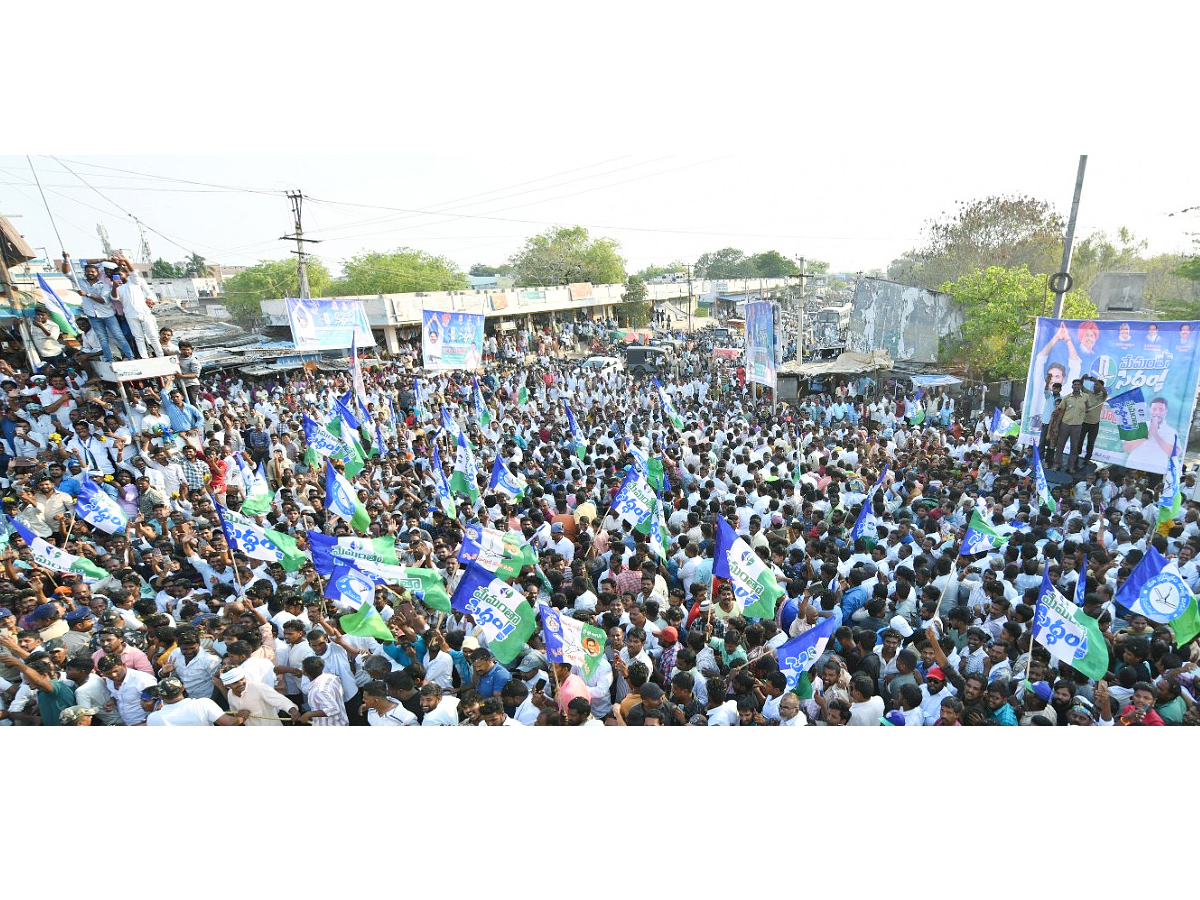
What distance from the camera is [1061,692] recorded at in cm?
417

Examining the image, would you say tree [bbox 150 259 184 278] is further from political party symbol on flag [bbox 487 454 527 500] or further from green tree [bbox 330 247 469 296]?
political party symbol on flag [bbox 487 454 527 500]

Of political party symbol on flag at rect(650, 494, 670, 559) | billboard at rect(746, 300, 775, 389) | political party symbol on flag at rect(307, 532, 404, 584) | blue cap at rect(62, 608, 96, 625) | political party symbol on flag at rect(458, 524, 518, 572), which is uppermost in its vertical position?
billboard at rect(746, 300, 775, 389)

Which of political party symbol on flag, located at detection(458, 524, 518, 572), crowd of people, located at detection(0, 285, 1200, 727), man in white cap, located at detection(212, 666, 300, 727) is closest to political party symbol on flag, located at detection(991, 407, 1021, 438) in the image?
crowd of people, located at detection(0, 285, 1200, 727)

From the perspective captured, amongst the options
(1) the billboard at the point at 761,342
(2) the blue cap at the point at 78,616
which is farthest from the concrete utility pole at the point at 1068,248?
(2) the blue cap at the point at 78,616

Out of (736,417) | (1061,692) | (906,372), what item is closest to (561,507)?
(1061,692)

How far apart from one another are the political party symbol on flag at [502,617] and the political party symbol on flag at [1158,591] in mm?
4630

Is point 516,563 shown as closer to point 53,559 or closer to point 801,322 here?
point 53,559

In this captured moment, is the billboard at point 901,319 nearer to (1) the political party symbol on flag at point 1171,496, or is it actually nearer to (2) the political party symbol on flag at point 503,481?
(1) the political party symbol on flag at point 1171,496

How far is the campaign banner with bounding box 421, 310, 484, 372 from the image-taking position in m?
13.0

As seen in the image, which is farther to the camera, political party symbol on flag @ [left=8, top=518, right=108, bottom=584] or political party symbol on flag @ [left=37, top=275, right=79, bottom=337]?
political party symbol on flag @ [left=37, top=275, right=79, bottom=337]

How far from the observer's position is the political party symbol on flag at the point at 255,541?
5690mm

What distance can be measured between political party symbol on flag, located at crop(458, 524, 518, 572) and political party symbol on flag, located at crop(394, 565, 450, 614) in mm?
469

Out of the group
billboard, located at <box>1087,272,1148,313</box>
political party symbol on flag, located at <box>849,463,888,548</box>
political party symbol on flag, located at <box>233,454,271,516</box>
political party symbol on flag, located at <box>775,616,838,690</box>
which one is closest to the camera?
political party symbol on flag, located at <box>775,616,838,690</box>

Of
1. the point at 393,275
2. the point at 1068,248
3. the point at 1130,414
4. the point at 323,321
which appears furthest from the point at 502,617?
the point at 393,275
